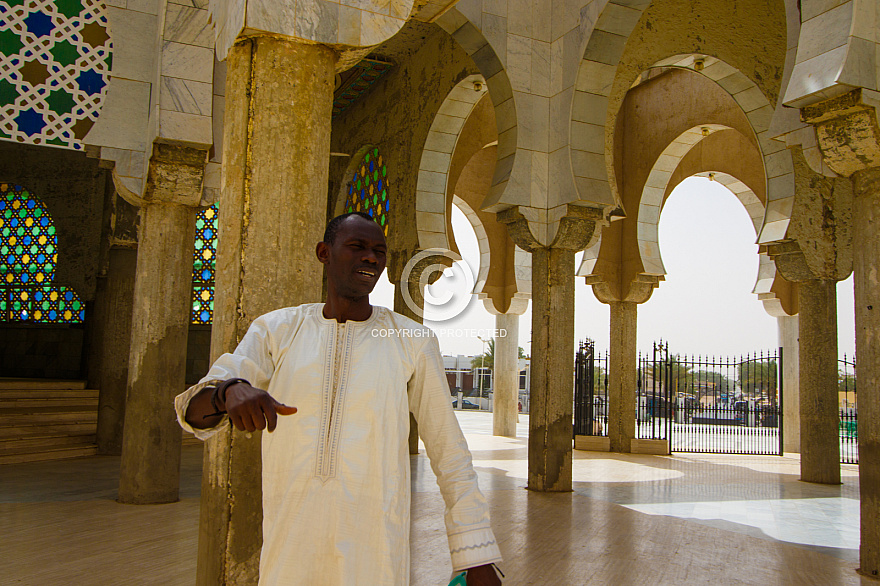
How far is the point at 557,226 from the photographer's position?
7805 mm

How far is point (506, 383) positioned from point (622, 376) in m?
3.54

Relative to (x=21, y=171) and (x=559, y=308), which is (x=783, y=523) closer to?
(x=559, y=308)

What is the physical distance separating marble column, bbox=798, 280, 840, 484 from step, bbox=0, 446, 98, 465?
10.1 m

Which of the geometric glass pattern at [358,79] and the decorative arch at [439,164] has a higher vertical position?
the geometric glass pattern at [358,79]

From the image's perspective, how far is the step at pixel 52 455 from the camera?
9375mm

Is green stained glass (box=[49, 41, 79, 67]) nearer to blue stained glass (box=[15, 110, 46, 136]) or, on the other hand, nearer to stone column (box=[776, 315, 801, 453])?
blue stained glass (box=[15, 110, 46, 136])

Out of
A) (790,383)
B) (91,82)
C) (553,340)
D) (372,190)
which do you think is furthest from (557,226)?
(790,383)

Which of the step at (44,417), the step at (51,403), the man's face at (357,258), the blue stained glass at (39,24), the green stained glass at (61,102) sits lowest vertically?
the step at (44,417)

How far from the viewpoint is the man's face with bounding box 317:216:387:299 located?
2.12 meters

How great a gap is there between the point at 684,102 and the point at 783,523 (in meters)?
8.32

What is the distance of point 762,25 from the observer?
31.1 ft

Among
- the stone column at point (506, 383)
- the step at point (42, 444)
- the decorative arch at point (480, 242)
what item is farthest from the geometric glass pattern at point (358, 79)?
Result: the step at point (42, 444)

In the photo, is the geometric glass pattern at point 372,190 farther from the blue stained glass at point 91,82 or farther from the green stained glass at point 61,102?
the green stained glass at point 61,102

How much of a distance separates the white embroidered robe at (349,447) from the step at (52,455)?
29.7 ft
